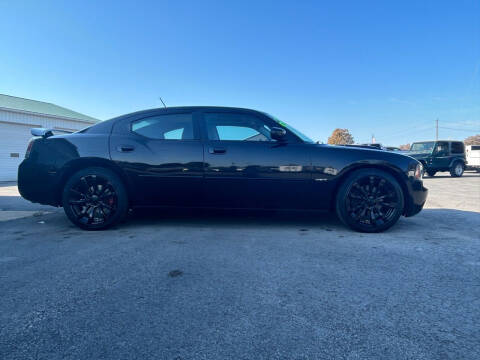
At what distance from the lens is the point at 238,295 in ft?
4.75

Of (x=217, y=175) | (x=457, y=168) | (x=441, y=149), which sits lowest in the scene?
(x=457, y=168)

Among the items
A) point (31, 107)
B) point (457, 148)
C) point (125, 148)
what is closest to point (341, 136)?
point (457, 148)

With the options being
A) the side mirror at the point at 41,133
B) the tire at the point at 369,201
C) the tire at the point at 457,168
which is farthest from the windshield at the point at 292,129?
the tire at the point at 457,168

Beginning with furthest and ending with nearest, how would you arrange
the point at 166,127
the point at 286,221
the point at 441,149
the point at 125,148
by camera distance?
1. the point at 441,149
2. the point at 286,221
3. the point at 166,127
4. the point at 125,148

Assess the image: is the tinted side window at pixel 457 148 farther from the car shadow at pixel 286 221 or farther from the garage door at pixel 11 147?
the garage door at pixel 11 147

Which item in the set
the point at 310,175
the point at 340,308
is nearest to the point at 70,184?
the point at 310,175

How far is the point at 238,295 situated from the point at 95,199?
2250 mm

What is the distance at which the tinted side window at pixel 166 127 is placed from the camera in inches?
118

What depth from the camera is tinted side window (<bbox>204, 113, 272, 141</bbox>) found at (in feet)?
9.70

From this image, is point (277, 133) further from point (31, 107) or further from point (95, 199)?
point (31, 107)

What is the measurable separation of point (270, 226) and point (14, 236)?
9.14 feet

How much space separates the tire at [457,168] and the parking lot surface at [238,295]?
12607 mm

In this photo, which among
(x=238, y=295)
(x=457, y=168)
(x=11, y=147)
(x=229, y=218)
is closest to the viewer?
(x=238, y=295)

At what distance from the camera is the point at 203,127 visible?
299 centimetres
